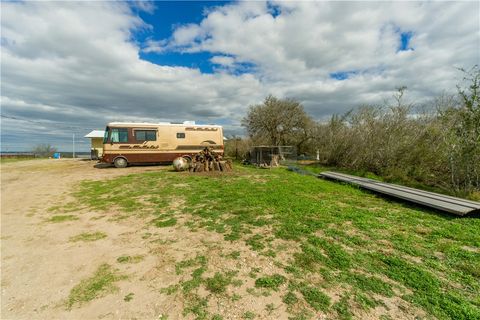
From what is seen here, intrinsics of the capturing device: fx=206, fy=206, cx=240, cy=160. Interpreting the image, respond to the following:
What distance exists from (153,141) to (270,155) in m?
7.70

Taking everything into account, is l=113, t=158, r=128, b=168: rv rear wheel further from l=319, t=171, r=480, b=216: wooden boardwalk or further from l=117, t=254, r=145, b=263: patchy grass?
l=319, t=171, r=480, b=216: wooden boardwalk


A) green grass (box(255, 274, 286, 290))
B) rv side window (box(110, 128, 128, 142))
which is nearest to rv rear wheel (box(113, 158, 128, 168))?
rv side window (box(110, 128, 128, 142))

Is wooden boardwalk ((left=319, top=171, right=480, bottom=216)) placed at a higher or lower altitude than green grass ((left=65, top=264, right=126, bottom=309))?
higher

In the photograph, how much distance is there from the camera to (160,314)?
73.0 inches

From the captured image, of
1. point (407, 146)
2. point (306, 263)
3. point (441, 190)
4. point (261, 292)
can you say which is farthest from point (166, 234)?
point (407, 146)

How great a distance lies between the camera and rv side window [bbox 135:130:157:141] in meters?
12.7

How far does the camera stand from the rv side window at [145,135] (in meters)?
12.7

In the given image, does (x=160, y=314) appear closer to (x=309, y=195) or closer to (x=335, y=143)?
(x=309, y=195)

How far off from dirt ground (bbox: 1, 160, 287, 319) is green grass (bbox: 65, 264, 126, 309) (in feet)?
0.19

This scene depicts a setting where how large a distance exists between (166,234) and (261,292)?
79.4 inches

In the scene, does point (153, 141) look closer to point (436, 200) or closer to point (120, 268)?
Result: point (120, 268)

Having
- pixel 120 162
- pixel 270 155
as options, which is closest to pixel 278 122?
pixel 270 155

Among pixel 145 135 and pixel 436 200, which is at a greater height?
pixel 145 135

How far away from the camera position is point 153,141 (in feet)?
42.7
